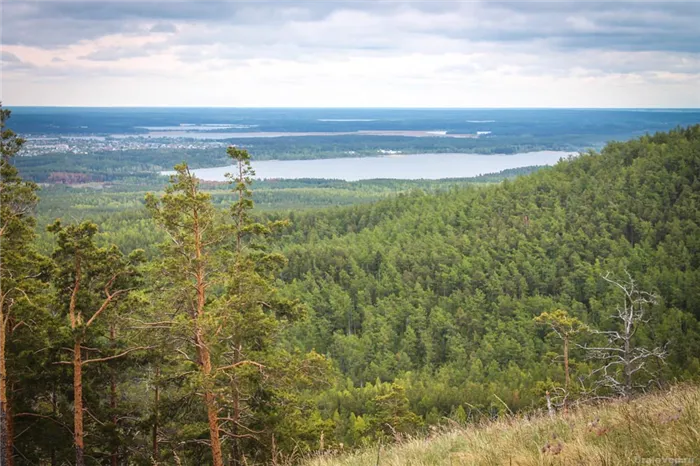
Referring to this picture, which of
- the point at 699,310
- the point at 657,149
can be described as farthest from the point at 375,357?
the point at 657,149

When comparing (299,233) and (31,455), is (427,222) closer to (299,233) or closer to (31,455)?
(299,233)

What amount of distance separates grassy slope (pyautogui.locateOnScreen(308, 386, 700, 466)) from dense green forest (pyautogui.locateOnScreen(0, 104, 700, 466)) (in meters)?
0.62

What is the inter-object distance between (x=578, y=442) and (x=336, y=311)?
195 ft

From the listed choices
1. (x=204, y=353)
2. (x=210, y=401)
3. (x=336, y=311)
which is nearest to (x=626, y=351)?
(x=210, y=401)

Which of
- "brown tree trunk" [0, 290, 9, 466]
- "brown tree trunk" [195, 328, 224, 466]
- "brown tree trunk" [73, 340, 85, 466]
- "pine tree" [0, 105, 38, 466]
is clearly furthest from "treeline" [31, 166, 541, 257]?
"brown tree trunk" [195, 328, 224, 466]

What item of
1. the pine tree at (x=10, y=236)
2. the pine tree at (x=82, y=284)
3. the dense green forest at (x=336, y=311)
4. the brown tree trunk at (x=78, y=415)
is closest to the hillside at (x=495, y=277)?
the dense green forest at (x=336, y=311)

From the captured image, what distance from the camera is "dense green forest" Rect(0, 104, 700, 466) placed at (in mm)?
14547

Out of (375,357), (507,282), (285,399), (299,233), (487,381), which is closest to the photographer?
(285,399)

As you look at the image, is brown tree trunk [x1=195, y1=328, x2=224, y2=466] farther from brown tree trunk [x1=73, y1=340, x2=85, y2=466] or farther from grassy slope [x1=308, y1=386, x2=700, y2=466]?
grassy slope [x1=308, y1=386, x2=700, y2=466]

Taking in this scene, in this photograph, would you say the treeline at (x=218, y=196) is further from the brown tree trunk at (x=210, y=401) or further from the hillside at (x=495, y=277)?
the brown tree trunk at (x=210, y=401)

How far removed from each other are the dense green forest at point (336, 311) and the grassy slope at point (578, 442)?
62cm

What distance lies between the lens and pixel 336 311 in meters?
64.6

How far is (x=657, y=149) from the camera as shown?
9438 centimetres

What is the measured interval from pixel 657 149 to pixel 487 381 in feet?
199
